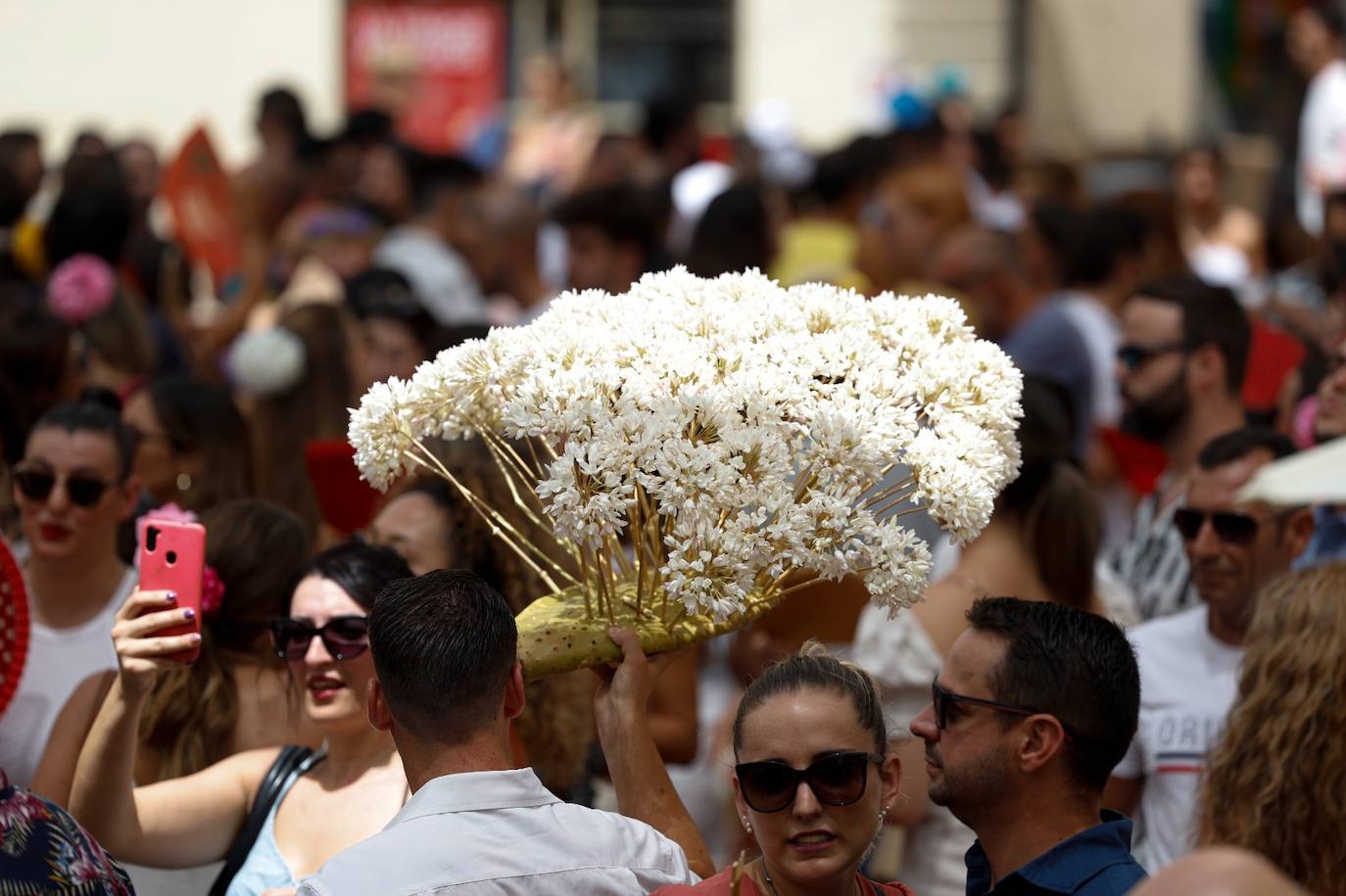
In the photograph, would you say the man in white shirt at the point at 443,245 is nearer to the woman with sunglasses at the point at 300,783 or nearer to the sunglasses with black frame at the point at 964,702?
the woman with sunglasses at the point at 300,783

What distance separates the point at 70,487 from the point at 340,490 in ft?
2.99

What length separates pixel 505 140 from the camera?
1595cm

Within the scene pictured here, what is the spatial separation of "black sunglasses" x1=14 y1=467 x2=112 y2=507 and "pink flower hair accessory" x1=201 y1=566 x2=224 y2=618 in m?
0.47

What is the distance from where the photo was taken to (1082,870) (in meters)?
3.11

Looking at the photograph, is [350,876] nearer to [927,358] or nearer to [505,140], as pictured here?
[927,358]

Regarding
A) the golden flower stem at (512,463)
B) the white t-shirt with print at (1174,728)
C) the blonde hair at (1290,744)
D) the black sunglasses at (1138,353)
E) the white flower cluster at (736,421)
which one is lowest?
the white t-shirt with print at (1174,728)

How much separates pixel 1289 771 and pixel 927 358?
119cm

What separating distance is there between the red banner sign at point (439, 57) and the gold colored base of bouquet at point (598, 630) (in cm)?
1527

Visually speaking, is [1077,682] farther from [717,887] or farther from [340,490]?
[340,490]

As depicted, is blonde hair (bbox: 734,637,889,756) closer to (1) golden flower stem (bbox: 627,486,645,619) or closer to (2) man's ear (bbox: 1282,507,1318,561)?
(1) golden flower stem (bbox: 627,486,645,619)

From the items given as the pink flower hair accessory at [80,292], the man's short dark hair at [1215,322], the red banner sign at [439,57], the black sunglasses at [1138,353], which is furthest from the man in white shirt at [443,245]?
the red banner sign at [439,57]

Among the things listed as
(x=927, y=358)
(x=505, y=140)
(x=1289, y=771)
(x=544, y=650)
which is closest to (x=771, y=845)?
(x=544, y=650)

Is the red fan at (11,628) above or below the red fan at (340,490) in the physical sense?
above

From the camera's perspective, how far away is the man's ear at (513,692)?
121 inches
